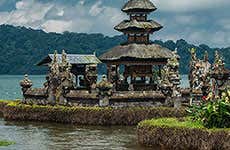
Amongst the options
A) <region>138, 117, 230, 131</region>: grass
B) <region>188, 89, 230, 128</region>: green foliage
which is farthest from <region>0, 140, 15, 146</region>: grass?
<region>188, 89, 230, 128</region>: green foliage

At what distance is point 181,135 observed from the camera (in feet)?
93.2

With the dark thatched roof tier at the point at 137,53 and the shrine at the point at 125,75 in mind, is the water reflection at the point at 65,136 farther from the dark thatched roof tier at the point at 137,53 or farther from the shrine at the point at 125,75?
the dark thatched roof tier at the point at 137,53

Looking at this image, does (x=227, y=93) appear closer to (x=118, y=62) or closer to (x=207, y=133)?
(x=207, y=133)

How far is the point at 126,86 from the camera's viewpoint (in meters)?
54.4

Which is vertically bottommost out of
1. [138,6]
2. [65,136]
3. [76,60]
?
[65,136]

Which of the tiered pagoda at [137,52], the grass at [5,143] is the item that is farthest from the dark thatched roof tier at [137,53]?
the grass at [5,143]

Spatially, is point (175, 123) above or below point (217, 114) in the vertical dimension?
below

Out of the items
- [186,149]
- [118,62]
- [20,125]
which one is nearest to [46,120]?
[20,125]

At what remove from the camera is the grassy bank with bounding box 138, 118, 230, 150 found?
2678 cm

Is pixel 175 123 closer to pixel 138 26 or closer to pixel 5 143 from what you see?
pixel 5 143

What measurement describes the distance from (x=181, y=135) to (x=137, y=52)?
81.0 feet

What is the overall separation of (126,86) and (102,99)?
10.1m

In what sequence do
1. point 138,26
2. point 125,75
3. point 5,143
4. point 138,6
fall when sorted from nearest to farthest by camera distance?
1. point 5,143
2. point 138,26
3. point 125,75
4. point 138,6

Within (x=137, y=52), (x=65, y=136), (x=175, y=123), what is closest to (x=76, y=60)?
(x=137, y=52)
